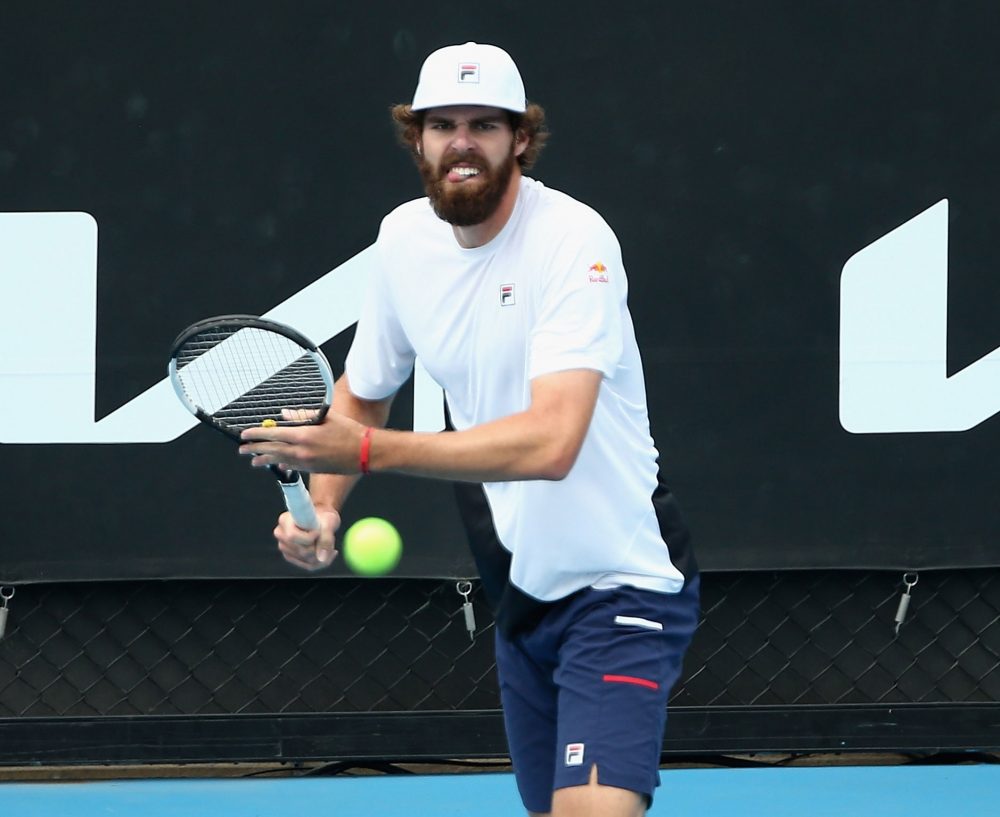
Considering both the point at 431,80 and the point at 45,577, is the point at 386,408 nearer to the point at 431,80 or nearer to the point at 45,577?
the point at 431,80

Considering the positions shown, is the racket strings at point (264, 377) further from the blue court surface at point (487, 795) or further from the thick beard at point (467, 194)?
the blue court surface at point (487, 795)

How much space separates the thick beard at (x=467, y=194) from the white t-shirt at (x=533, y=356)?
0.19ft

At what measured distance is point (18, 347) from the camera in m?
3.57

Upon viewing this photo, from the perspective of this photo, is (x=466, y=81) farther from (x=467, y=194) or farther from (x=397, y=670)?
(x=397, y=670)

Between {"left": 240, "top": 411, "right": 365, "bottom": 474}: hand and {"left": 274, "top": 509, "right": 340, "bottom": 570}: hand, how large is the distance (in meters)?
0.24

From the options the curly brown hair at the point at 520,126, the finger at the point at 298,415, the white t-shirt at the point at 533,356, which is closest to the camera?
the finger at the point at 298,415

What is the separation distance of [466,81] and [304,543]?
0.74 meters

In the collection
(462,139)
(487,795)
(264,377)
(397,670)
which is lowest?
(487,795)

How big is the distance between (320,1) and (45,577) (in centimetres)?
153

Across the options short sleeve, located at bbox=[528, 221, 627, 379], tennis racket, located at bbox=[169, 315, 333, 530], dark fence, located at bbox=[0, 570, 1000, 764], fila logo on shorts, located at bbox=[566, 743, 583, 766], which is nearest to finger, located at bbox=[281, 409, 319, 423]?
tennis racket, located at bbox=[169, 315, 333, 530]

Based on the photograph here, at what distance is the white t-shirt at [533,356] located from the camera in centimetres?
226

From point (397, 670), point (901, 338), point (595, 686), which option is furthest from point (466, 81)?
point (397, 670)

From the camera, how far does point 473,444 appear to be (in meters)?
2.05

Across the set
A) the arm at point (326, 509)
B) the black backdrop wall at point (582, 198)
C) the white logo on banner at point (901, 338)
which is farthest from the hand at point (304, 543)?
the white logo on banner at point (901, 338)
